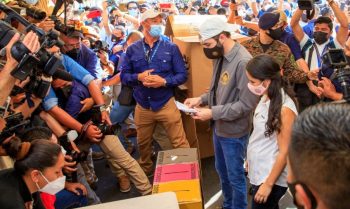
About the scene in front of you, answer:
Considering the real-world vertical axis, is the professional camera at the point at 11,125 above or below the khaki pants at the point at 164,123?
above

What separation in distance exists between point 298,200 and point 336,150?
0.61ft

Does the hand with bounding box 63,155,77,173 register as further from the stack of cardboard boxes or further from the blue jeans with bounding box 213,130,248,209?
the blue jeans with bounding box 213,130,248,209

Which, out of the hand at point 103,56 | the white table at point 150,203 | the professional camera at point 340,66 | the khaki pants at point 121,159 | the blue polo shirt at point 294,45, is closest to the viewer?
the professional camera at point 340,66

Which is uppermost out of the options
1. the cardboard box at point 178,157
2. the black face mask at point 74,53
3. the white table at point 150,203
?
the black face mask at point 74,53

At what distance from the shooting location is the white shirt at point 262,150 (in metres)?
1.91

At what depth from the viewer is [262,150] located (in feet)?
6.47

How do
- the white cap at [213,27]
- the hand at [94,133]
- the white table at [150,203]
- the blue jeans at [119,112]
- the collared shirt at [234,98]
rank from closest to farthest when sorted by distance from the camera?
the white table at [150,203] → the collared shirt at [234,98] → the white cap at [213,27] → the hand at [94,133] → the blue jeans at [119,112]

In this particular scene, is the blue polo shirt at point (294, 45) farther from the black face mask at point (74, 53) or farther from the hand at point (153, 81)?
the black face mask at point (74, 53)

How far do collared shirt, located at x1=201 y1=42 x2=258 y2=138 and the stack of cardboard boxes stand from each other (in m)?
0.33

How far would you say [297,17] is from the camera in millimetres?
3420

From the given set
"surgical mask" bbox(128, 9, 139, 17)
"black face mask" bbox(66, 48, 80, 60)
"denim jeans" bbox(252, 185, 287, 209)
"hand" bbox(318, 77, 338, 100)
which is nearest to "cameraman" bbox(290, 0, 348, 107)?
"hand" bbox(318, 77, 338, 100)

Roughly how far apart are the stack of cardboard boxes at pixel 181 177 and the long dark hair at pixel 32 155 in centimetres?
70

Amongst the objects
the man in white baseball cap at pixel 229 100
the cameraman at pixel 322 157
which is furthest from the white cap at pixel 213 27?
the cameraman at pixel 322 157

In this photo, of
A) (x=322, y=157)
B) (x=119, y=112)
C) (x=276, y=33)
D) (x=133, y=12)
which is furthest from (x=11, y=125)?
(x=133, y=12)
